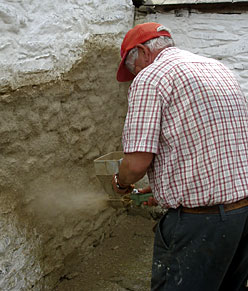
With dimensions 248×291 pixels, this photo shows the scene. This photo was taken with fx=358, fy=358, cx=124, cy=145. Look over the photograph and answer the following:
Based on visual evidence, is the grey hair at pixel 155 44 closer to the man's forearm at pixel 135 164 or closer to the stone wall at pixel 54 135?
the man's forearm at pixel 135 164

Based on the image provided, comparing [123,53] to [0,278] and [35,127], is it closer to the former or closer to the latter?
[35,127]

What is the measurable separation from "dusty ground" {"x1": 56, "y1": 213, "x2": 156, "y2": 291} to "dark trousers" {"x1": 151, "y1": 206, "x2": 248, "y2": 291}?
4.46 ft

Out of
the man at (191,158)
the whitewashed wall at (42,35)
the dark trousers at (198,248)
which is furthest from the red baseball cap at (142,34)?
the dark trousers at (198,248)

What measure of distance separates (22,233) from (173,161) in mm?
1452

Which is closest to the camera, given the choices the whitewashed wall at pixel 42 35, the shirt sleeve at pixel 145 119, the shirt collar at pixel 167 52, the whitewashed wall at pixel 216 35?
the shirt sleeve at pixel 145 119

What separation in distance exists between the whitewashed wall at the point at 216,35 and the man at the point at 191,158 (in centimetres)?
202

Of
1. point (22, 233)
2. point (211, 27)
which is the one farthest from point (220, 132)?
point (211, 27)

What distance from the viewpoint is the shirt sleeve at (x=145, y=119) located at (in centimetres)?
180

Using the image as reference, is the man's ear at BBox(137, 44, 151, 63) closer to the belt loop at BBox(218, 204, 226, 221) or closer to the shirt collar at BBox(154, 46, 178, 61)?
the shirt collar at BBox(154, 46, 178, 61)

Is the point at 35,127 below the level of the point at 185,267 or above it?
above

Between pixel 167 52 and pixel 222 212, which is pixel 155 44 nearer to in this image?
pixel 167 52

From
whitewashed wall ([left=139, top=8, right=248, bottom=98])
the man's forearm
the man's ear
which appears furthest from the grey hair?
whitewashed wall ([left=139, top=8, right=248, bottom=98])

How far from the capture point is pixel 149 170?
2.03 metres

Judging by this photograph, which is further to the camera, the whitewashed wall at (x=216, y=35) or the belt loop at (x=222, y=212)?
the whitewashed wall at (x=216, y=35)
